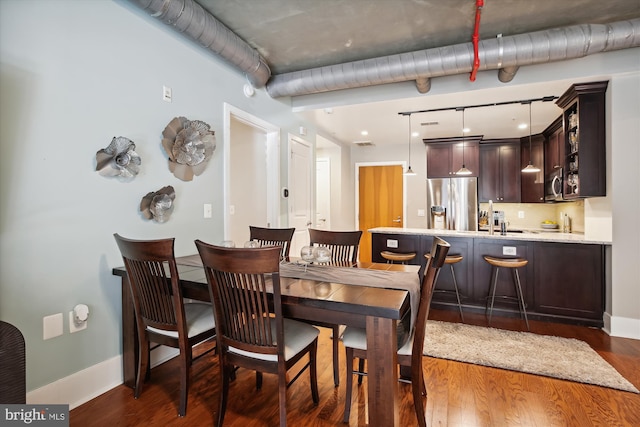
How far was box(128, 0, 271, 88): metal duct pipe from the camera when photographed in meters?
2.17

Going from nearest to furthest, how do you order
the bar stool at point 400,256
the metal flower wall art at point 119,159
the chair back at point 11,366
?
the chair back at point 11,366
the metal flower wall art at point 119,159
the bar stool at point 400,256

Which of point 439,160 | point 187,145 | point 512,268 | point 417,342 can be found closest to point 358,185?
point 439,160

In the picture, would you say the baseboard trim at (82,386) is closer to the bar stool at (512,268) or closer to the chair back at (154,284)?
the chair back at (154,284)

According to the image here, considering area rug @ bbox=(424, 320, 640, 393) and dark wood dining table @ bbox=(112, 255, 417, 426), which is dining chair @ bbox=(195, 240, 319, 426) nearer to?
dark wood dining table @ bbox=(112, 255, 417, 426)

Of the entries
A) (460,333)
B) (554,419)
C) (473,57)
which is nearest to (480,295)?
(460,333)

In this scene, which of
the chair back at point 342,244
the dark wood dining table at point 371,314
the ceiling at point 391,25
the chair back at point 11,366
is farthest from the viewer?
the chair back at point 342,244

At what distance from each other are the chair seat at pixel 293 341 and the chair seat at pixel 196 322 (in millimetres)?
372

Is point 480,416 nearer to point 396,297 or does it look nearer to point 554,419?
point 554,419

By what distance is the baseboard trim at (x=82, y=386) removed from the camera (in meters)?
1.79

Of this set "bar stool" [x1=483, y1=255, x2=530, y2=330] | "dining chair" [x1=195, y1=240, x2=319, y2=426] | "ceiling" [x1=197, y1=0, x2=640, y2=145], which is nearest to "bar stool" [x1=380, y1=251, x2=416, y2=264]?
"bar stool" [x1=483, y1=255, x2=530, y2=330]

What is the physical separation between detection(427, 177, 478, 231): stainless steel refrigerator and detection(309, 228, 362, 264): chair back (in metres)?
3.68

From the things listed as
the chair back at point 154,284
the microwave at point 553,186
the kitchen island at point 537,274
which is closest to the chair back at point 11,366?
the chair back at point 154,284

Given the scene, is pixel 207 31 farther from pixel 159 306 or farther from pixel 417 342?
pixel 417 342

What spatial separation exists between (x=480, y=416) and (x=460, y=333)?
127 centimetres
